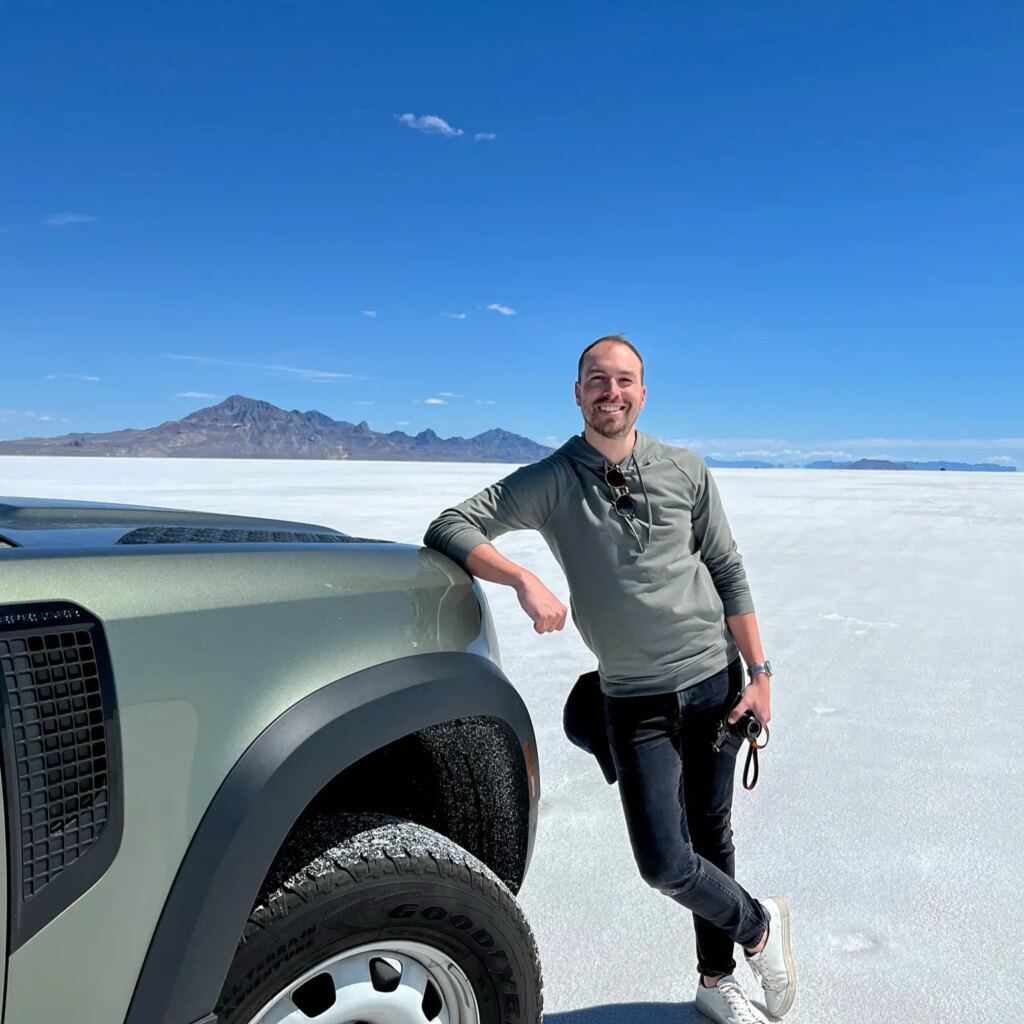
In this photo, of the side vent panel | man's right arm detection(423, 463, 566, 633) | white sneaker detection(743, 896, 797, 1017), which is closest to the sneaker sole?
white sneaker detection(743, 896, 797, 1017)

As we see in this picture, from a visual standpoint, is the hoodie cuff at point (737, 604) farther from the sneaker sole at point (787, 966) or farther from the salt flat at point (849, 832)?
the salt flat at point (849, 832)

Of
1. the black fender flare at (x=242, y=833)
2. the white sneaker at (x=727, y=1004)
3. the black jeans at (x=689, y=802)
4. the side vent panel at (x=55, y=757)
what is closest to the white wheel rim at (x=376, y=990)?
the black fender flare at (x=242, y=833)

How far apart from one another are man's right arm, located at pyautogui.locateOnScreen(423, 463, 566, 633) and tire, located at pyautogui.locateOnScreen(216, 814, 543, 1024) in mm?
591

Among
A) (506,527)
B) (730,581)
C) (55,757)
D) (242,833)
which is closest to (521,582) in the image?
(506,527)

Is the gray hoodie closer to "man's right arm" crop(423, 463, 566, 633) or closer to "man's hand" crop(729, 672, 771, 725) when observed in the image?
"man's right arm" crop(423, 463, 566, 633)

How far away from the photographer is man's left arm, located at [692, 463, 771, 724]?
7.52 feet

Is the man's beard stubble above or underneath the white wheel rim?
above

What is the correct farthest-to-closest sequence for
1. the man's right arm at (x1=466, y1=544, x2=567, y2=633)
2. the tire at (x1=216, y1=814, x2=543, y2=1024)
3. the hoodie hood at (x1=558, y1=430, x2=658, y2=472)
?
the hoodie hood at (x1=558, y1=430, x2=658, y2=472) < the man's right arm at (x1=466, y1=544, x2=567, y2=633) < the tire at (x1=216, y1=814, x2=543, y2=1024)

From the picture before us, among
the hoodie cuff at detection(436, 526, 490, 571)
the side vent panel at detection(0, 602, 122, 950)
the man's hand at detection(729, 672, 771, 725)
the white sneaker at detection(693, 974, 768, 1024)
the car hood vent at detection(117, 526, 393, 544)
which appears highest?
the car hood vent at detection(117, 526, 393, 544)

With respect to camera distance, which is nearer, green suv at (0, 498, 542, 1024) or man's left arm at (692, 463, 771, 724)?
green suv at (0, 498, 542, 1024)

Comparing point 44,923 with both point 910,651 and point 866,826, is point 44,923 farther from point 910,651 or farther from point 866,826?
point 910,651

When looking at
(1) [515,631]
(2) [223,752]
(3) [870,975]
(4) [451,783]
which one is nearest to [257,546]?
(2) [223,752]

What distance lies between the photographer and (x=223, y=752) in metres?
1.30

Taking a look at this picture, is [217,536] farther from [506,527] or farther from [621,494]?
[621,494]
